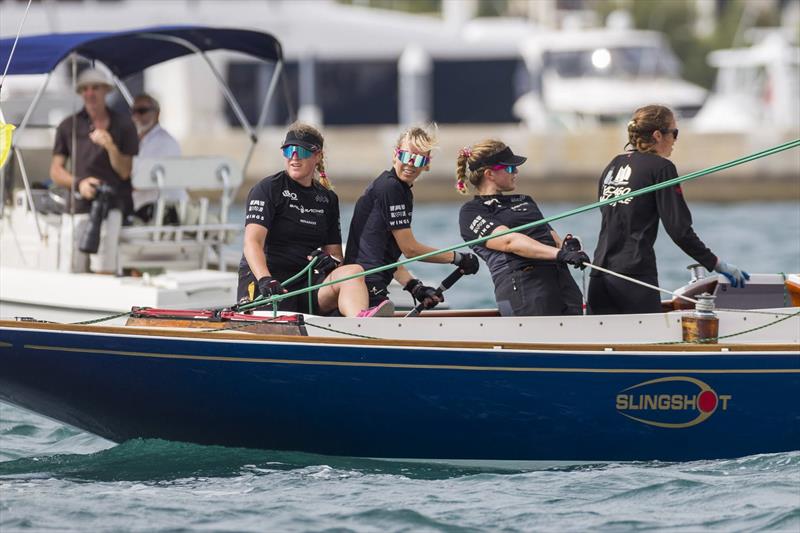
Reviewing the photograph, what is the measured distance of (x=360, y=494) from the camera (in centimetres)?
671

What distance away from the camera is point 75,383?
725 centimetres

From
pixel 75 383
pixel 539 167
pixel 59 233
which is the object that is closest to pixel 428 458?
pixel 75 383

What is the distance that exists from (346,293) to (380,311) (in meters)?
0.23

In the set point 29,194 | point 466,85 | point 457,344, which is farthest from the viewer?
point 466,85

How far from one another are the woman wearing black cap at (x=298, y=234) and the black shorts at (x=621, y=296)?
1065mm

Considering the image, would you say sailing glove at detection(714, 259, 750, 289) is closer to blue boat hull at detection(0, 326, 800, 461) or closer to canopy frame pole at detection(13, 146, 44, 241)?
blue boat hull at detection(0, 326, 800, 461)

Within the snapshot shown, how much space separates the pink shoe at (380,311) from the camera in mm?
7203

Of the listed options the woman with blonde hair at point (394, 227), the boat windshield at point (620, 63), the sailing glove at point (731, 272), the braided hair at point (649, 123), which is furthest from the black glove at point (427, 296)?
the boat windshield at point (620, 63)

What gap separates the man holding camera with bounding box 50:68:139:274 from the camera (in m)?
10.2

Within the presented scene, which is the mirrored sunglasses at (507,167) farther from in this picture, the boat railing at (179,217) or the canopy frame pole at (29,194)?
the canopy frame pole at (29,194)

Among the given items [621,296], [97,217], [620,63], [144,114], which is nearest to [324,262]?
[621,296]

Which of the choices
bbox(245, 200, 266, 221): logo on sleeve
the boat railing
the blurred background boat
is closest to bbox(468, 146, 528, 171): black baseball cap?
bbox(245, 200, 266, 221): logo on sleeve

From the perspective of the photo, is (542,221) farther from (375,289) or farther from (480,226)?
(375,289)

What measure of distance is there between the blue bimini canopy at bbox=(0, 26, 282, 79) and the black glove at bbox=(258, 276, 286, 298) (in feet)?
11.3
